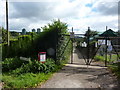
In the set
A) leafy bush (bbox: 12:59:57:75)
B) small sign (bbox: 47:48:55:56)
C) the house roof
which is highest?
→ the house roof

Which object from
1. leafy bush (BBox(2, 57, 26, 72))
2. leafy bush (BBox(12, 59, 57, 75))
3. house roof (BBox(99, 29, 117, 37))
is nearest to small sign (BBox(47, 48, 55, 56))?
leafy bush (BBox(12, 59, 57, 75))

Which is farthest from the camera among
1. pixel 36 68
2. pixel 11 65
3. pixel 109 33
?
pixel 109 33

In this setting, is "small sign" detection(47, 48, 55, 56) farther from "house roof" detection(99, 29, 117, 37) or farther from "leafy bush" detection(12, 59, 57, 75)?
"house roof" detection(99, 29, 117, 37)

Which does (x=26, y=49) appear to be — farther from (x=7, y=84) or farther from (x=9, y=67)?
(x=7, y=84)

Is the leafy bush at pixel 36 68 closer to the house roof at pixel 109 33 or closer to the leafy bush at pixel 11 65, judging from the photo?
the leafy bush at pixel 11 65

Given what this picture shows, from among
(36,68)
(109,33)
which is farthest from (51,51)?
(109,33)

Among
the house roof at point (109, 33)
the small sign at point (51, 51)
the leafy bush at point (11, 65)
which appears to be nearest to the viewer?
the leafy bush at point (11, 65)

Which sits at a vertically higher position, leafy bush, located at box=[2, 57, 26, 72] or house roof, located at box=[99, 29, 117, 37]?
house roof, located at box=[99, 29, 117, 37]

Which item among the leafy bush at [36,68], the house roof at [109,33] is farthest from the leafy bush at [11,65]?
the house roof at [109,33]

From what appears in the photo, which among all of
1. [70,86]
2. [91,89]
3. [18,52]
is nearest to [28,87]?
[70,86]


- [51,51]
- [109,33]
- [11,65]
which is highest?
[109,33]

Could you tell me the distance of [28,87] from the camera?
177 inches

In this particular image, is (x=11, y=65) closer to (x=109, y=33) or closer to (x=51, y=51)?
(x=51, y=51)

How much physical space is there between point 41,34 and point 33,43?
2.72ft
